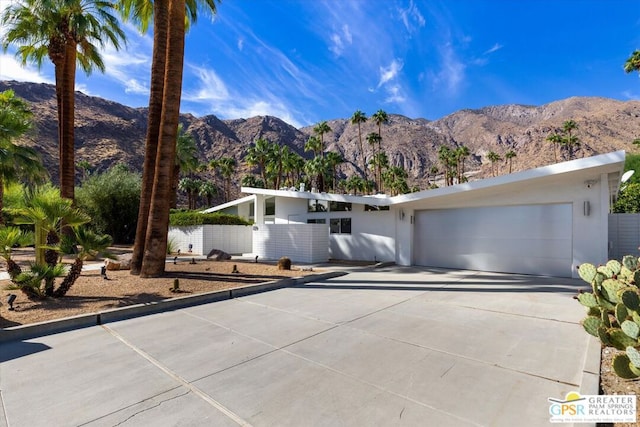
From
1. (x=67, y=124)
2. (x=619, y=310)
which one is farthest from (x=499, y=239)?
(x=67, y=124)

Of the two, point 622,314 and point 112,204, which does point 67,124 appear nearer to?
point 112,204

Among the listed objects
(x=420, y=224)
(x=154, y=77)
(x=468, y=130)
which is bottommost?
(x=420, y=224)

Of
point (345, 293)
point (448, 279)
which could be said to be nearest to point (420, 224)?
point (448, 279)

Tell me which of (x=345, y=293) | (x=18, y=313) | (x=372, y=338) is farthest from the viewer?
(x=345, y=293)

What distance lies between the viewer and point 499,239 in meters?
11.3

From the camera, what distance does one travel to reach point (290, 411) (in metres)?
2.85

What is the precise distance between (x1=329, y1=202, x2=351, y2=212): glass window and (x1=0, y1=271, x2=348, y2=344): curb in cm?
730

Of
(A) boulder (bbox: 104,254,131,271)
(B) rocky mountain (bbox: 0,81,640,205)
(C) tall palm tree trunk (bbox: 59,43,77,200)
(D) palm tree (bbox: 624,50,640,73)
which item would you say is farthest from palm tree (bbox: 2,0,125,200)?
(B) rocky mountain (bbox: 0,81,640,205)

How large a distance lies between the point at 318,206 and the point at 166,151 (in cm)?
889

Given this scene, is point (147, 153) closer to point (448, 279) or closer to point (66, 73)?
point (66, 73)

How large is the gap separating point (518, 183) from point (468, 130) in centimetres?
14597

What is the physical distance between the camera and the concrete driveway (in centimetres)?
283

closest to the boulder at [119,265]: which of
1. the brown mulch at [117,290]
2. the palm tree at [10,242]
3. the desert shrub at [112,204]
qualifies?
the brown mulch at [117,290]

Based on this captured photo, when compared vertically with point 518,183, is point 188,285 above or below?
below
